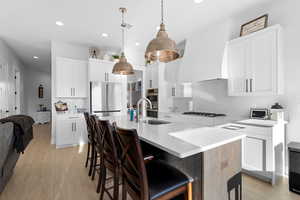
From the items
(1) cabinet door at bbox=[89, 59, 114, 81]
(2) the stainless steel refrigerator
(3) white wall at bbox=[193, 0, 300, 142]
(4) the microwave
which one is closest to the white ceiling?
(3) white wall at bbox=[193, 0, 300, 142]

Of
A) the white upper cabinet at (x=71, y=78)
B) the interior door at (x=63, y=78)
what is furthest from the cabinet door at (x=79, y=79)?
the interior door at (x=63, y=78)

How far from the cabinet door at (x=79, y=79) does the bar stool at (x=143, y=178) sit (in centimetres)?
364

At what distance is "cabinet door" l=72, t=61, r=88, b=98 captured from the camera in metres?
4.32

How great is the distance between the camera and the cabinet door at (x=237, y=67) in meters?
2.80

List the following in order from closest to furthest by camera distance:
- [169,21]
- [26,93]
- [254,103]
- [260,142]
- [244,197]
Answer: [244,197]
[260,142]
[254,103]
[169,21]
[26,93]

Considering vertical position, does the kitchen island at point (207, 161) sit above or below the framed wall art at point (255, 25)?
below

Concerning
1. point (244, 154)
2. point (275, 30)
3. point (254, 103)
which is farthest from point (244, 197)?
point (275, 30)

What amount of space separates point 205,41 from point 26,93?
8.78 meters

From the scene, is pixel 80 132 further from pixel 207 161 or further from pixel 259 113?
pixel 259 113

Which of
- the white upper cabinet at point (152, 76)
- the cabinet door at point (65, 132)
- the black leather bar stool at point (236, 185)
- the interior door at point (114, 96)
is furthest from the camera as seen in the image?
the white upper cabinet at point (152, 76)

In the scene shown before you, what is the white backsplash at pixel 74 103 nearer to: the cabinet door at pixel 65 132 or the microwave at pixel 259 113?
the cabinet door at pixel 65 132

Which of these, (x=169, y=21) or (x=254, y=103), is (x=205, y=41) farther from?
(x=254, y=103)

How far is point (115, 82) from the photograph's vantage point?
15.0 feet

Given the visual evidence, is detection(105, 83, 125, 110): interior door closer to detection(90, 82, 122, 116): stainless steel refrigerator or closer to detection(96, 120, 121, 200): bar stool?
detection(90, 82, 122, 116): stainless steel refrigerator
